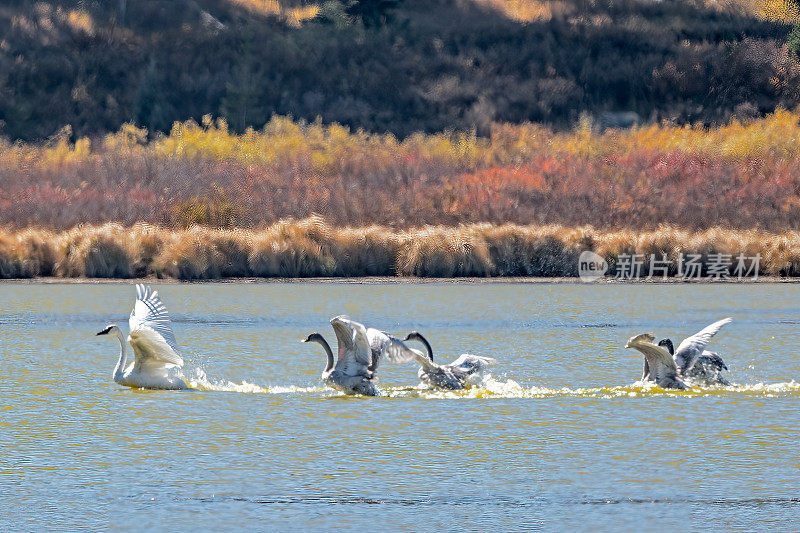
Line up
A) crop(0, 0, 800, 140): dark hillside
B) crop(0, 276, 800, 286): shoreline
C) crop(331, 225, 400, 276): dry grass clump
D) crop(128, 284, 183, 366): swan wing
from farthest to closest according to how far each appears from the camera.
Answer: crop(0, 0, 800, 140): dark hillside
crop(331, 225, 400, 276): dry grass clump
crop(0, 276, 800, 286): shoreline
crop(128, 284, 183, 366): swan wing

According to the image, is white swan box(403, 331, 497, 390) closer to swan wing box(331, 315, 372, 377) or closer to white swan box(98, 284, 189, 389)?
swan wing box(331, 315, 372, 377)

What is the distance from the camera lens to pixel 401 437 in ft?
42.1

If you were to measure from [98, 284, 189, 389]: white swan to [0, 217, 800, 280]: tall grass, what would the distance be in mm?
15790

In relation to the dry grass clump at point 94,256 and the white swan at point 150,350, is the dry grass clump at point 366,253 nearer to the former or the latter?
the dry grass clump at point 94,256

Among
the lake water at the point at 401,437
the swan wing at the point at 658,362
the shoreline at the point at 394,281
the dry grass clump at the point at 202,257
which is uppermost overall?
the dry grass clump at the point at 202,257

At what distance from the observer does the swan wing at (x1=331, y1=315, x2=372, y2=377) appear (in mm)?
13914

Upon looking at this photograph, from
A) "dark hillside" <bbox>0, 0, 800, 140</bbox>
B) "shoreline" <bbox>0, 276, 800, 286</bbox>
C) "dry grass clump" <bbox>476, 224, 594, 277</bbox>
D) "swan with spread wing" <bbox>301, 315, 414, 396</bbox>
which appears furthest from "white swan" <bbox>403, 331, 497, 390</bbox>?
"dark hillside" <bbox>0, 0, 800, 140</bbox>

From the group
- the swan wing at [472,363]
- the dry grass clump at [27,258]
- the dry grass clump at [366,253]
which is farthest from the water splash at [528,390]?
the dry grass clump at [27,258]

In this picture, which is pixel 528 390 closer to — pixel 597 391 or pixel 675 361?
pixel 597 391

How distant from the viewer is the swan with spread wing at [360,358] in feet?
46.5

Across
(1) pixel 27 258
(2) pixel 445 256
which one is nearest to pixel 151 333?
(2) pixel 445 256

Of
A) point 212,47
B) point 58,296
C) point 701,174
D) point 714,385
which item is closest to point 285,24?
point 212,47

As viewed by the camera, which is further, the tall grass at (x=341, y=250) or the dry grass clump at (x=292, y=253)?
the dry grass clump at (x=292, y=253)

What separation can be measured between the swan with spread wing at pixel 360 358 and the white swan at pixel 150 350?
5.72 feet
